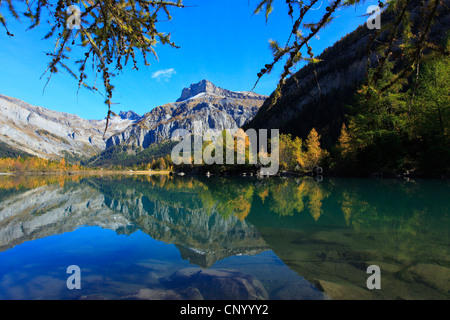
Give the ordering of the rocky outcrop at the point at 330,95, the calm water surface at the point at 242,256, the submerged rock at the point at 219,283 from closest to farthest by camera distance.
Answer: the submerged rock at the point at 219,283, the calm water surface at the point at 242,256, the rocky outcrop at the point at 330,95

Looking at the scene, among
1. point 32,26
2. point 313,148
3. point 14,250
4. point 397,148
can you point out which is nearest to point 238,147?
point 313,148

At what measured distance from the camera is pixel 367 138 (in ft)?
102

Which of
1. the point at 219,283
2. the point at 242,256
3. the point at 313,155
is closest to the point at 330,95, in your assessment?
the point at 313,155

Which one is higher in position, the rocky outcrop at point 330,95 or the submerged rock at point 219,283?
the rocky outcrop at point 330,95

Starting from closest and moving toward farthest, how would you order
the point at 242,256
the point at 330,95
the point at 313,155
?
the point at 242,256, the point at 313,155, the point at 330,95

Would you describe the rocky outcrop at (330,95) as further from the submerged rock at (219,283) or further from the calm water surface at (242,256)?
the submerged rock at (219,283)

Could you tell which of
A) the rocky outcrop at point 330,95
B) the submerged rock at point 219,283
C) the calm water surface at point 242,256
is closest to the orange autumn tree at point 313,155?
the rocky outcrop at point 330,95

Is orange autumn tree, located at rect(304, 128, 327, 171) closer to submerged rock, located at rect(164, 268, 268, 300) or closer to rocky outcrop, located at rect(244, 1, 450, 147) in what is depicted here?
rocky outcrop, located at rect(244, 1, 450, 147)

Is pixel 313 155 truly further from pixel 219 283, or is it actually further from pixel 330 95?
pixel 330 95

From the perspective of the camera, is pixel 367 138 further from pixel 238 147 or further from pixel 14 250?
pixel 14 250

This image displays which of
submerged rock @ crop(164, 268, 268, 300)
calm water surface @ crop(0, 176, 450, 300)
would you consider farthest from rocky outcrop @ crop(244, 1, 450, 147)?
submerged rock @ crop(164, 268, 268, 300)

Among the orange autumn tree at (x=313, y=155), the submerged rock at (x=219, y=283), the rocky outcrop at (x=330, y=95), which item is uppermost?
the rocky outcrop at (x=330, y=95)

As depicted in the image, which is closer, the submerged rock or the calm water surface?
the submerged rock

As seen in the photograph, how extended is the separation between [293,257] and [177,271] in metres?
2.81
